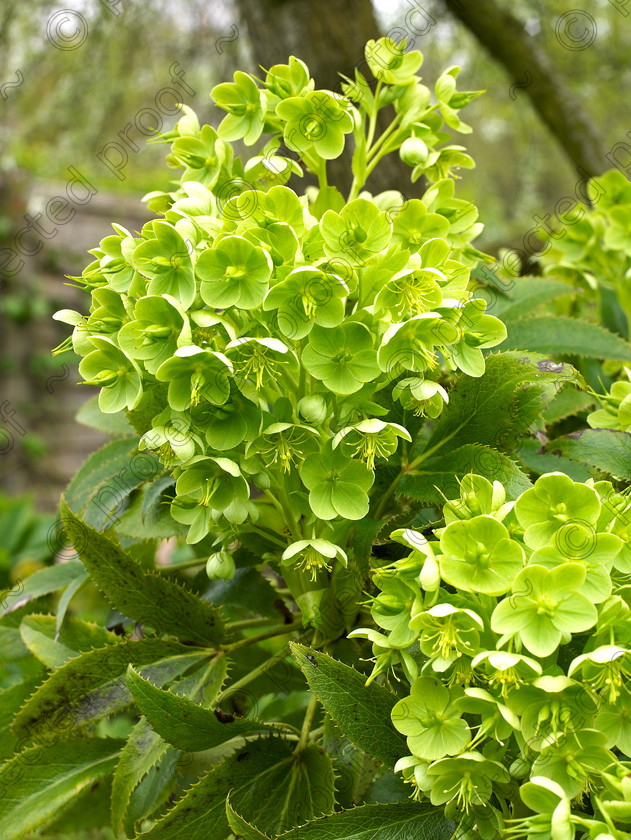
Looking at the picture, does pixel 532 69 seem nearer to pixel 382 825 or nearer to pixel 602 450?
pixel 602 450

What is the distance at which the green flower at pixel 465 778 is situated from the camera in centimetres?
46

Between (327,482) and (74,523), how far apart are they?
0.82ft

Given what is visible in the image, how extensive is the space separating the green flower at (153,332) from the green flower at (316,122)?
0.21m

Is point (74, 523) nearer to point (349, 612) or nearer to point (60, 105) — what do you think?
point (349, 612)

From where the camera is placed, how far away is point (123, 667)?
0.69 m

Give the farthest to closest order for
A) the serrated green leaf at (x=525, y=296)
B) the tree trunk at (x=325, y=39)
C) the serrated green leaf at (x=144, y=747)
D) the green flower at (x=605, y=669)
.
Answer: the tree trunk at (x=325, y=39) → the serrated green leaf at (x=525, y=296) → the serrated green leaf at (x=144, y=747) → the green flower at (x=605, y=669)

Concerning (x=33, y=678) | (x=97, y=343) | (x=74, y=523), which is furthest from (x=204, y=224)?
(x=33, y=678)

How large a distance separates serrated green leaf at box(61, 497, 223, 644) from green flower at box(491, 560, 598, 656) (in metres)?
0.34

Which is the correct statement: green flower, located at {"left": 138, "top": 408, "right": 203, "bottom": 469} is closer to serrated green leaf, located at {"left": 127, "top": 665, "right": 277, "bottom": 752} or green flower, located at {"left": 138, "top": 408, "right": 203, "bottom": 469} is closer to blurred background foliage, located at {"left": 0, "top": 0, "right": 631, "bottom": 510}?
serrated green leaf, located at {"left": 127, "top": 665, "right": 277, "bottom": 752}

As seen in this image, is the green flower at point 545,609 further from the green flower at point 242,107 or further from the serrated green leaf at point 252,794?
the green flower at point 242,107

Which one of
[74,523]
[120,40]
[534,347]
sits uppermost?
[120,40]

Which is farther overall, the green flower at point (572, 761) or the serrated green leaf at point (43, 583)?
the serrated green leaf at point (43, 583)

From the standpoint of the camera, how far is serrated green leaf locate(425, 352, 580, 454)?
62cm

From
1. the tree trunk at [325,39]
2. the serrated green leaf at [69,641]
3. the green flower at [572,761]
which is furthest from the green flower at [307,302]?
the tree trunk at [325,39]
